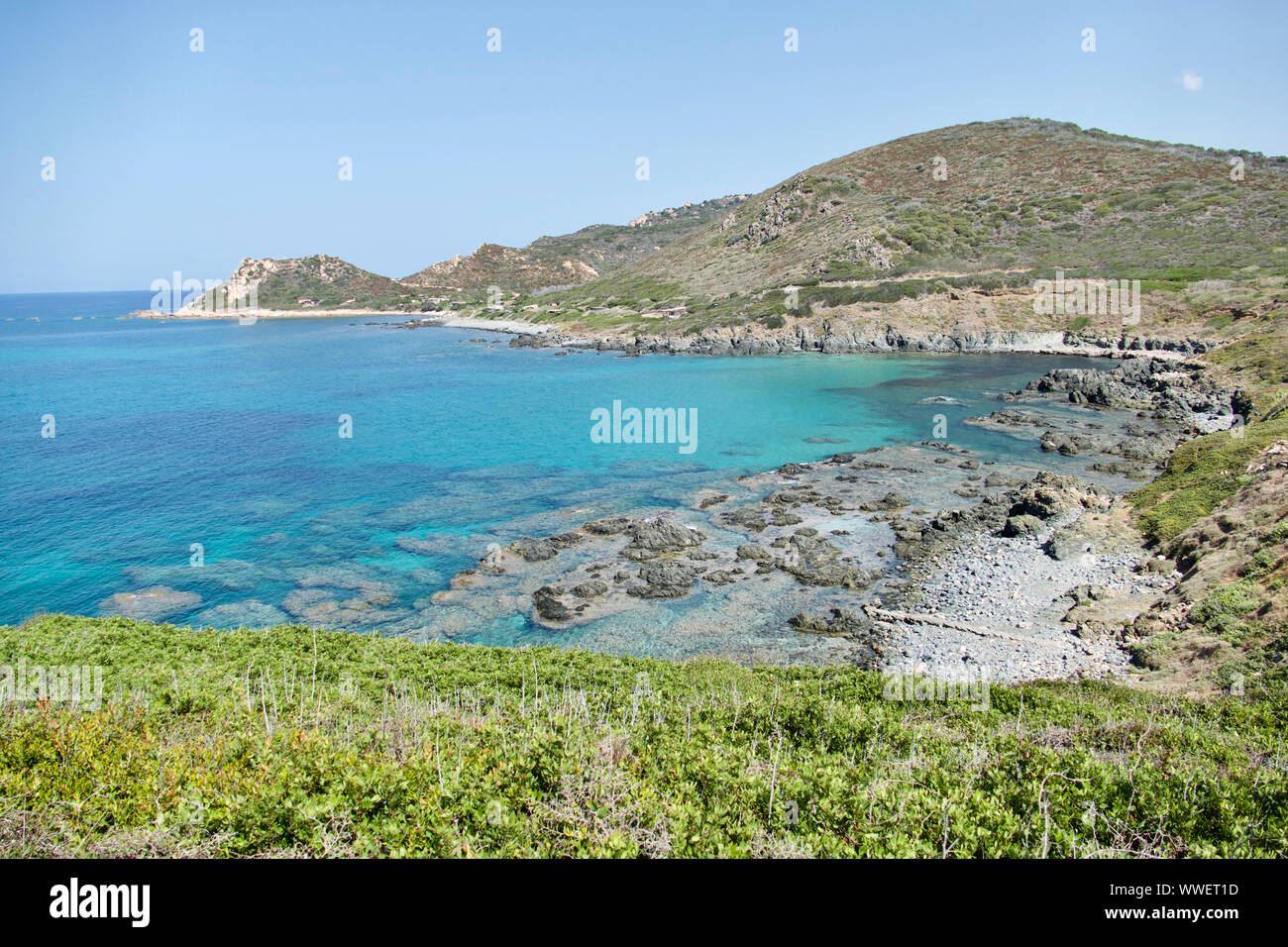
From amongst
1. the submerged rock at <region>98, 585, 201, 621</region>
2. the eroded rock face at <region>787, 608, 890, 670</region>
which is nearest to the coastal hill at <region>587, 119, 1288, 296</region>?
the eroded rock face at <region>787, 608, 890, 670</region>

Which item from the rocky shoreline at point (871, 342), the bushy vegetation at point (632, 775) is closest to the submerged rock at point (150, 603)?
the bushy vegetation at point (632, 775)

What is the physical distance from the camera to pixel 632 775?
10883 millimetres

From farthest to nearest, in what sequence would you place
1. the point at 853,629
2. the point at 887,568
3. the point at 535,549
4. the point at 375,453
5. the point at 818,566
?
the point at 375,453 < the point at 535,549 < the point at 818,566 < the point at 887,568 < the point at 853,629

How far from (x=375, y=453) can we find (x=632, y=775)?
47.8 m

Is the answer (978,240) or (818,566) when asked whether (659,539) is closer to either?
(818,566)

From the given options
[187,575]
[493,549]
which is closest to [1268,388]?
[493,549]

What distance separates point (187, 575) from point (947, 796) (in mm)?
31951

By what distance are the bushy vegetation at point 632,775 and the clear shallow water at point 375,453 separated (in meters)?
11.9

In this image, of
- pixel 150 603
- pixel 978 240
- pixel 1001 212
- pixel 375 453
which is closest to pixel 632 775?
pixel 150 603

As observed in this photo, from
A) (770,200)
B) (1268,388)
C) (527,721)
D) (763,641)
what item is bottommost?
(763,641)

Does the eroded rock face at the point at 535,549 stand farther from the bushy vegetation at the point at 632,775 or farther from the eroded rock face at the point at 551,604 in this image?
the bushy vegetation at the point at 632,775

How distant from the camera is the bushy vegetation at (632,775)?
9203mm
